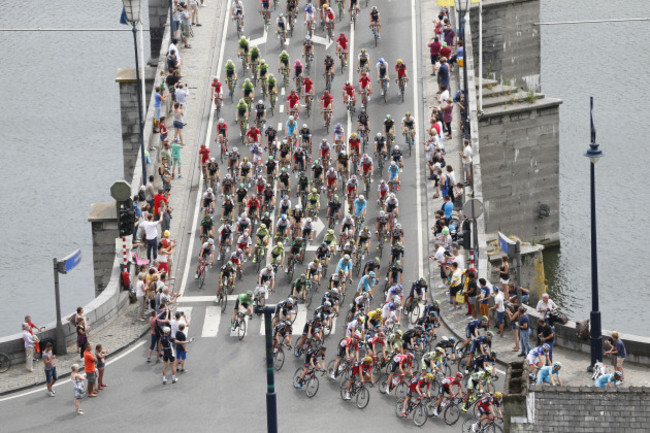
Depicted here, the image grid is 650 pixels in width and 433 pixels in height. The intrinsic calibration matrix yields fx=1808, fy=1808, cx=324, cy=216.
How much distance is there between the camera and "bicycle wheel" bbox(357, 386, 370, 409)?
6057 cm

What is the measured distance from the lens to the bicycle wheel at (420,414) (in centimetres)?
5912

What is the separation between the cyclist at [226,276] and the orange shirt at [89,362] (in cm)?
797

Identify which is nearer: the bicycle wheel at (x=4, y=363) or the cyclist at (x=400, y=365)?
the cyclist at (x=400, y=365)

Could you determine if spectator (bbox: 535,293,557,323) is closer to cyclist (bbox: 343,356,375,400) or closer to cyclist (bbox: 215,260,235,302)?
cyclist (bbox: 343,356,375,400)

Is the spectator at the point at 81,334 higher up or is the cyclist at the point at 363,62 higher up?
the cyclist at the point at 363,62

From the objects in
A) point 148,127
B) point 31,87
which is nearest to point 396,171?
point 148,127

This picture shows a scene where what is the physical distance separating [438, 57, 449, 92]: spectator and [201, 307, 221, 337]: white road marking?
19.2m

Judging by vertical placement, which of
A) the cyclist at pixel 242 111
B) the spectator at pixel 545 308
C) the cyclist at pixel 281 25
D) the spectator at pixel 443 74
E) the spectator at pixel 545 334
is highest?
the cyclist at pixel 281 25

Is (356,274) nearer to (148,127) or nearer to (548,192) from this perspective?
(148,127)

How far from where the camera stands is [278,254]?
7031 cm

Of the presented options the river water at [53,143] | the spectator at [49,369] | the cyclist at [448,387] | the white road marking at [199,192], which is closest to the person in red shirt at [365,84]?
the white road marking at [199,192]

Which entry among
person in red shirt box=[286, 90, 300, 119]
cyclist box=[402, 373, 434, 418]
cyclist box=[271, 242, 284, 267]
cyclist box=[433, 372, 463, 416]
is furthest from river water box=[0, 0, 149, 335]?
cyclist box=[433, 372, 463, 416]

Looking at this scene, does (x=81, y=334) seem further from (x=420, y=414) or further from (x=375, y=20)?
(x=375, y=20)

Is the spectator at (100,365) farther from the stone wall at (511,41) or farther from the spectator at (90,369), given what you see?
the stone wall at (511,41)
